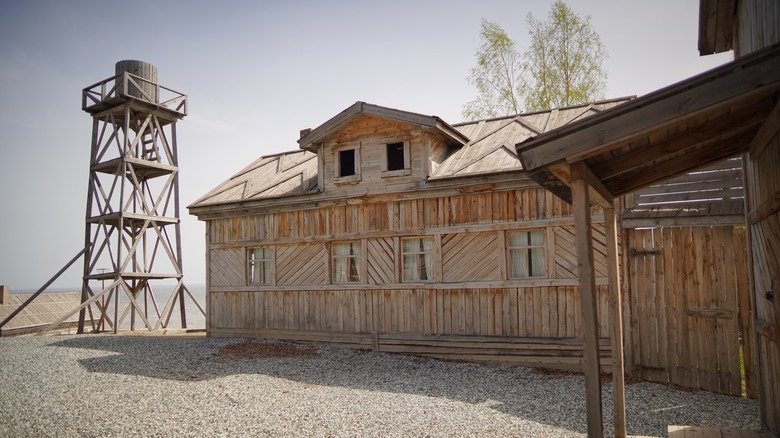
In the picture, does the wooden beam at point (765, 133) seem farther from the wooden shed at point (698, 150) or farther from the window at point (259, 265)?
the window at point (259, 265)

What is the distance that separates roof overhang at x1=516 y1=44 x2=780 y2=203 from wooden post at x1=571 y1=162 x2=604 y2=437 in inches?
7.8

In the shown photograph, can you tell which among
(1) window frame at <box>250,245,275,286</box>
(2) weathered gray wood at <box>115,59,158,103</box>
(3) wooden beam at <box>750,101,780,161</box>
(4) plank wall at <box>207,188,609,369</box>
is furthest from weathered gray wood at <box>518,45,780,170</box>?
(2) weathered gray wood at <box>115,59,158,103</box>

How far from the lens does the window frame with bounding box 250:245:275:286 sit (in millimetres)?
15641

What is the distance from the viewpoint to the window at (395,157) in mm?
14723

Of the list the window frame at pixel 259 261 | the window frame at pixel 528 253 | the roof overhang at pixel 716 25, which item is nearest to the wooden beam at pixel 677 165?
the roof overhang at pixel 716 25

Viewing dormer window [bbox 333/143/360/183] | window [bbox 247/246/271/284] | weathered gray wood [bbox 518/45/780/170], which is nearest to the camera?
weathered gray wood [bbox 518/45/780/170]

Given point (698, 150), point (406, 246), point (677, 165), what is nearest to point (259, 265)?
point (406, 246)

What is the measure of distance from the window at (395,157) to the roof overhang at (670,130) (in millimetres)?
9030

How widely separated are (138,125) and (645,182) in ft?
70.1

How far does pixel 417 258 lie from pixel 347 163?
3509mm

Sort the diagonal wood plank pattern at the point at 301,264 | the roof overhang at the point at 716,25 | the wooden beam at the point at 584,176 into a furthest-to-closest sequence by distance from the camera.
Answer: the diagonal wood plank pattern at the point at 301,264 < the roof overhang at the point at 716,25 < the wooden beam at the point at 584,176

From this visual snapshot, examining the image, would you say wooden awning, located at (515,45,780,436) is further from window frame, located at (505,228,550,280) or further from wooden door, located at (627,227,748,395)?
window frame, located at (505,228,550,280)

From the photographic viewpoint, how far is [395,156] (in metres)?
14.9

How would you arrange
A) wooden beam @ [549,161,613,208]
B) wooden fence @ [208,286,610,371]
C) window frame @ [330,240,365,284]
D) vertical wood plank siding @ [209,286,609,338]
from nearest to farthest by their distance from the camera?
wooden beam @ [549,161,613,208], wooden fence @ [208,286,610,371], vertical wood plank siding @ [209,286,609,338], window frame @ [330,240,365,284]
